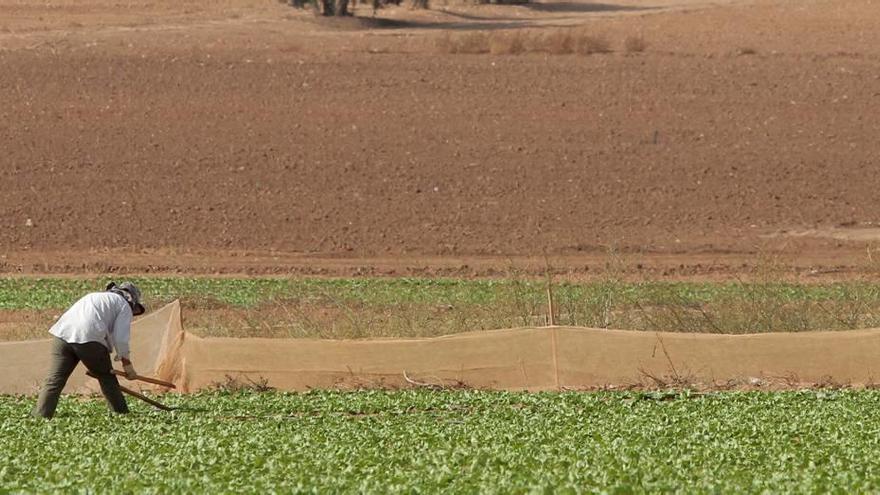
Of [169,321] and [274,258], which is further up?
[169,321]

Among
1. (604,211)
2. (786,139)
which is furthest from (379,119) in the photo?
(786,139)

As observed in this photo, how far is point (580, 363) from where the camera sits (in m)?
18.7

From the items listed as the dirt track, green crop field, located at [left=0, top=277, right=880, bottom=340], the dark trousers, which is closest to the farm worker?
the dark trousers

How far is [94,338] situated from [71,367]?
55 cm

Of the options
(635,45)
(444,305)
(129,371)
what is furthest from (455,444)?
(635,45)

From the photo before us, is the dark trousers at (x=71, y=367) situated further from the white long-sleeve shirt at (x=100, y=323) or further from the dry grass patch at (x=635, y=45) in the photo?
the dry grass patch at (x=635, y=45)

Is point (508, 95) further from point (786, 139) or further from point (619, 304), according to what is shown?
point (619, 304)

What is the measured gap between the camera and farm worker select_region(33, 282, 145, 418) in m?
15.5

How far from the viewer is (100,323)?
15.5 meters

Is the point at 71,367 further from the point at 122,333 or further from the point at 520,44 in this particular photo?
the point at 520,44

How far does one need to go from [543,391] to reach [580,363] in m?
0.66

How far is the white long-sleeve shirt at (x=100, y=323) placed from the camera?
50.8 ft

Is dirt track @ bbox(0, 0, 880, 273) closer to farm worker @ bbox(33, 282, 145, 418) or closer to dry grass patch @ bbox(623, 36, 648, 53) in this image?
dry grass patch @ bbox(623, 36, 648, 53)

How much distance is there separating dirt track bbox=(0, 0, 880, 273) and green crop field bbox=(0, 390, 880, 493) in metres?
14.9
